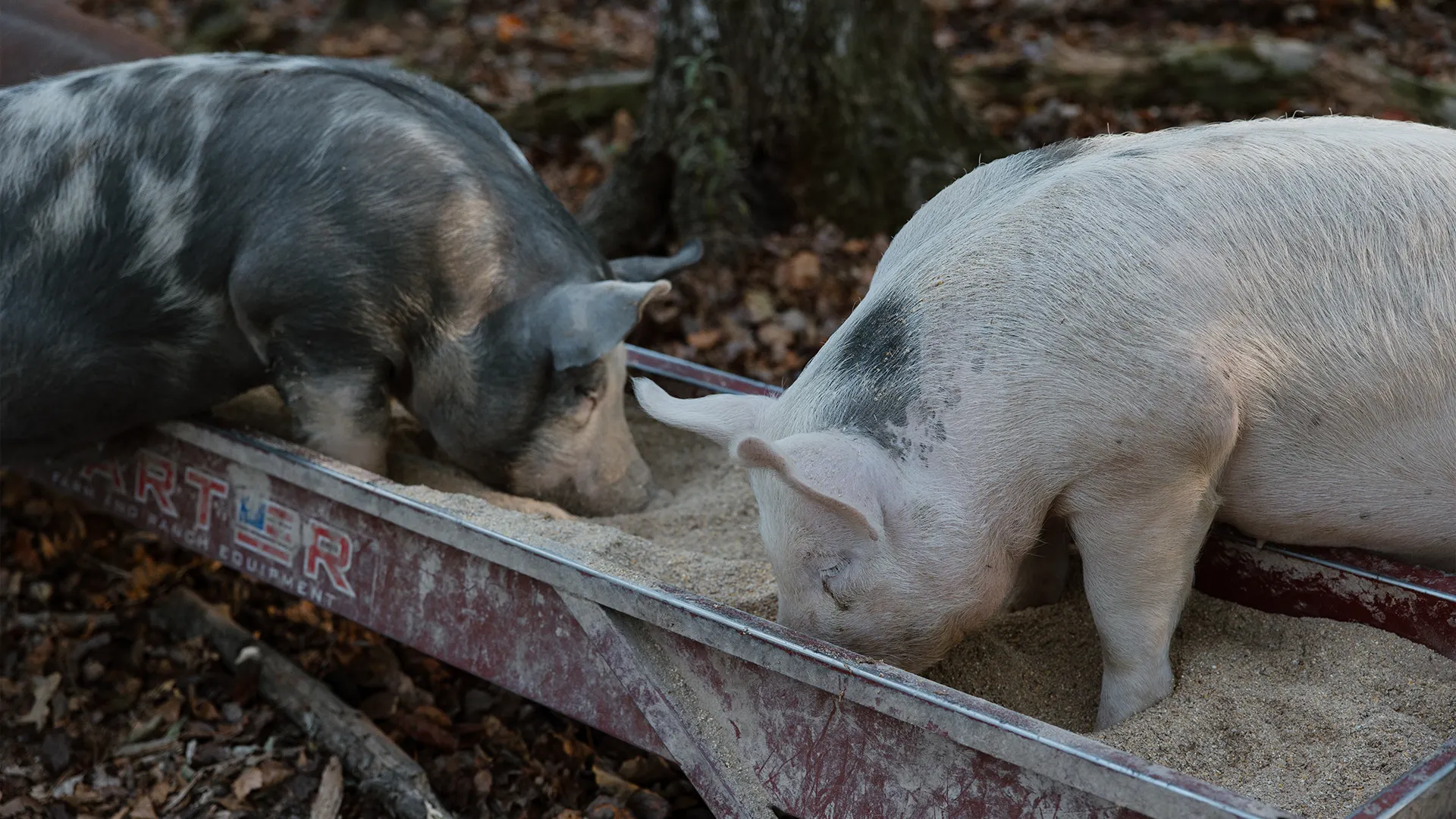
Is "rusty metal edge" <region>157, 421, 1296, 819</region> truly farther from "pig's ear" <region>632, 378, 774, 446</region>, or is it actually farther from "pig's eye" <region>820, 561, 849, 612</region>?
"pig's ear" <region>632, 378, 774, 446</region>

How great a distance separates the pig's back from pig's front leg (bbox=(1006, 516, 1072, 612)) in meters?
0.42

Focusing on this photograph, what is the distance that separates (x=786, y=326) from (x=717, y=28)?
1.28 metres

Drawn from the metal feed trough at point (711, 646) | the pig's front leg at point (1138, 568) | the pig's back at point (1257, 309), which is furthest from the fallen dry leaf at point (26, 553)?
the pig's front leg at point (1138, 568)

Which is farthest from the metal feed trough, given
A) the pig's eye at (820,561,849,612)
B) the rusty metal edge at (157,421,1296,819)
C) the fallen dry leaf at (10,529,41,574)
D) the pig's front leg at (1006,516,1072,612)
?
the fallen dry leaf at (10,529,41,574)

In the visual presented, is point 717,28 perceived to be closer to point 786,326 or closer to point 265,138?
point 786,326

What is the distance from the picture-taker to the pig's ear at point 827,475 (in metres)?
2.76

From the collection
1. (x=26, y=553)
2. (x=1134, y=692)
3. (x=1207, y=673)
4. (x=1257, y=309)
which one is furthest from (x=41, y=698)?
(x=1257, y=309)

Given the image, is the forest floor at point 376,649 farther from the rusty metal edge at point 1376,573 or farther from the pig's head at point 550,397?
the rusty metal edge at point 1376,573

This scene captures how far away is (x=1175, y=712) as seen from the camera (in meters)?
2.93

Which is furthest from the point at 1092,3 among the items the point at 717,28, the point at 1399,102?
the point at 717,28

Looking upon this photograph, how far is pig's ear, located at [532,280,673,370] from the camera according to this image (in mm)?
3885

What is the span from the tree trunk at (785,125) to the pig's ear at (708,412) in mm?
2838

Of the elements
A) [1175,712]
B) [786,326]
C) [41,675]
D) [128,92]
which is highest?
[128,92]

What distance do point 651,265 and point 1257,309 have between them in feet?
6.84
